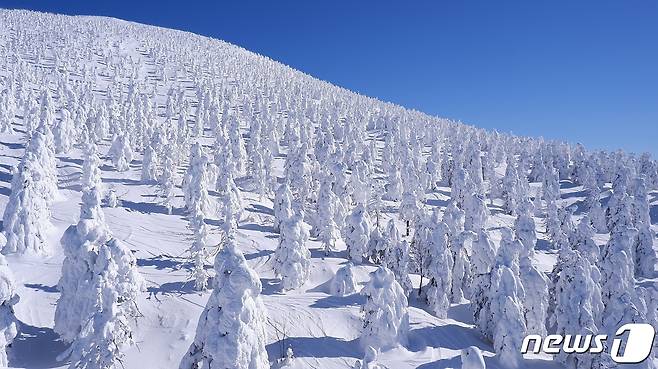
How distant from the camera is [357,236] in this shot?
4828cm

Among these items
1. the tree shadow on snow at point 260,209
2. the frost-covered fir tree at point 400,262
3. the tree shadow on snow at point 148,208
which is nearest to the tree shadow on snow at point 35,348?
the tree shadow on snow at point 148,208

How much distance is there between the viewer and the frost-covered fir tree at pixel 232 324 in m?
17.7

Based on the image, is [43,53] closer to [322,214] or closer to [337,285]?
[322,214]

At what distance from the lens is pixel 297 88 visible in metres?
186

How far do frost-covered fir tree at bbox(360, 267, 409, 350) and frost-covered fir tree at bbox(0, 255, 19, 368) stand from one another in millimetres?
20272

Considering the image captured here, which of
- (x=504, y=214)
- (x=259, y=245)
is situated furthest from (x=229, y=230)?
(x=504, y=214)

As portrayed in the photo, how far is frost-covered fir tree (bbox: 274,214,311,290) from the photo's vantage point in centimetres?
3922

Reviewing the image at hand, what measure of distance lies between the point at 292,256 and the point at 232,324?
851 inches

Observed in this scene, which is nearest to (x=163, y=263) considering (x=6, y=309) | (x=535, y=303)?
(x=6, y=309)

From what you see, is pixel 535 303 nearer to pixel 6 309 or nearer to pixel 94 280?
pixel 94 280

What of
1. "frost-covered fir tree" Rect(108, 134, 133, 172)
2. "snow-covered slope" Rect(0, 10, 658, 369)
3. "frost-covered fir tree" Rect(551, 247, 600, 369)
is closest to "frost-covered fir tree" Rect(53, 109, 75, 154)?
"snow-covered slope" Rect(0, 10, 658, 369)

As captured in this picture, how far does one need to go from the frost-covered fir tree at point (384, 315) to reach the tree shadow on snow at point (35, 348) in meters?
18.5

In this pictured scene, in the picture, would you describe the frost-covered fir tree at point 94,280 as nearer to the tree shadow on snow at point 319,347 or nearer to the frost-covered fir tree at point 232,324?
the frost-covered fir tree at point 232,324

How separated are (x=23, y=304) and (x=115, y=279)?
1075 cm
